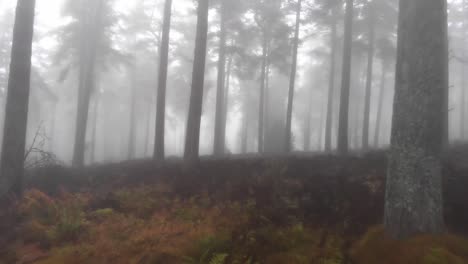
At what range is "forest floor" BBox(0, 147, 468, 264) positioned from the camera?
5.10 meters

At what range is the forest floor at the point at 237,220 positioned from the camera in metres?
5.10

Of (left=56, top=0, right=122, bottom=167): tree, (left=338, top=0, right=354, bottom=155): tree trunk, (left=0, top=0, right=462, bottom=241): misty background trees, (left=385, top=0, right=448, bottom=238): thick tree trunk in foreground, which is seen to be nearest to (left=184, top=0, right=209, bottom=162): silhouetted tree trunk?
(left=0, top=0, right=462, bottom=241): misty background trees

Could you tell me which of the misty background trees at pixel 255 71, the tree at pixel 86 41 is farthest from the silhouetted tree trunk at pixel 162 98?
the tree at pixel 86 41

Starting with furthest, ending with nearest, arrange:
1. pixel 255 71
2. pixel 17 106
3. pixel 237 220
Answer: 1. pixel 255 71
2. pixel 17 106
3. pixel 237 220

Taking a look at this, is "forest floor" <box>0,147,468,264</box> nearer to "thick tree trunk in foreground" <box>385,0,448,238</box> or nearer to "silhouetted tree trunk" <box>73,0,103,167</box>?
"thick tree trunk in foreground" <box>385,0,448,238</box>

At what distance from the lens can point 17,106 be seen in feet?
27.5

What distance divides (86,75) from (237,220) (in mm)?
15149

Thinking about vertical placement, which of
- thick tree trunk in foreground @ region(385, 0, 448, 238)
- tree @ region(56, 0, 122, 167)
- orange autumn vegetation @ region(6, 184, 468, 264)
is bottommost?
orange autumn vegetation @ region(6, 184, 468, 264)

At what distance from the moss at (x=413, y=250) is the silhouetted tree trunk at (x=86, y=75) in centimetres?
1540

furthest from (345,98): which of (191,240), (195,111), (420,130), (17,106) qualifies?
(17,106)

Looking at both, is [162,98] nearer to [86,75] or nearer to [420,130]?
[86,75]

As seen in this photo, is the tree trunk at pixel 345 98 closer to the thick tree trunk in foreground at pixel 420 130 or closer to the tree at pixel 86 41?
the thick tree trunk in foreground at pixel 420 130

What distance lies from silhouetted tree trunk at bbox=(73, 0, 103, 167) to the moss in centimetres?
1540

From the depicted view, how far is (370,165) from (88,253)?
7.78 m
